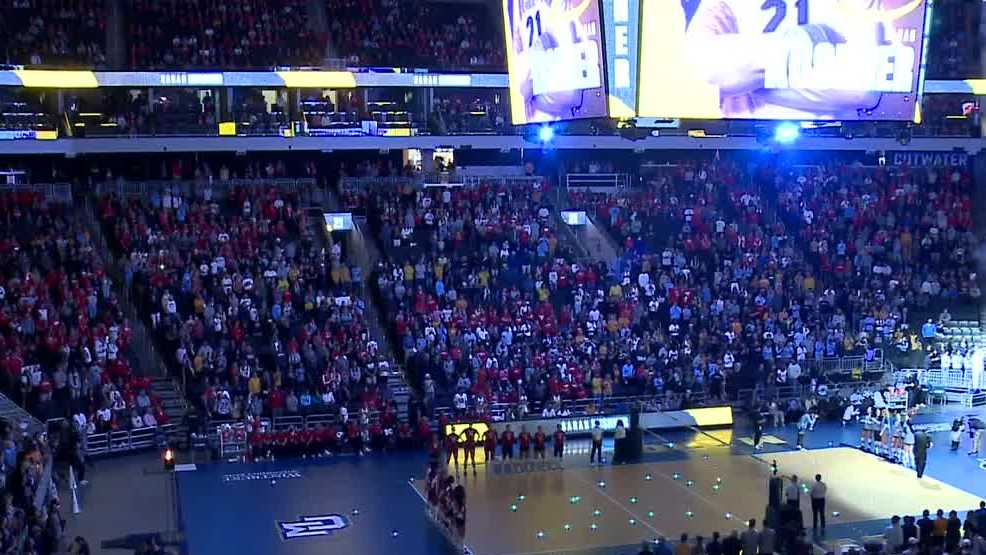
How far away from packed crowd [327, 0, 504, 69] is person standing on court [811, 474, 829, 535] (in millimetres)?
22103

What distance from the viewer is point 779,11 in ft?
71.0

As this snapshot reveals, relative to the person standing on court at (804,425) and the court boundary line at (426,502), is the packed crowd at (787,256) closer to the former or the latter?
the person standing on court at (804,425)

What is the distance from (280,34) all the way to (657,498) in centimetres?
2155

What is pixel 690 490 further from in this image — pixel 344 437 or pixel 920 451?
pixel 344 437

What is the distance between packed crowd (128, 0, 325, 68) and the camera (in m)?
37.2

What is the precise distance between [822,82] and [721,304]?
41.2 feet

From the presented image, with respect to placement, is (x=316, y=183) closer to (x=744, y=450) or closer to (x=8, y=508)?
(x=744, y=450)

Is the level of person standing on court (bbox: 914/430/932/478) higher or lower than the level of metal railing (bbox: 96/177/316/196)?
lower

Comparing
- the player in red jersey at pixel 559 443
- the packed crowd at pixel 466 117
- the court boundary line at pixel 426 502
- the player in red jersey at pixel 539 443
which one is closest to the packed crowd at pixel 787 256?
the packed crowd at pixel 466 117

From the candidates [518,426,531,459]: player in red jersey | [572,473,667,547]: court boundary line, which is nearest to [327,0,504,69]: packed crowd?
[518,426,531,459]: player in red jersey

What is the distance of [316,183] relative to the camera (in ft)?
123

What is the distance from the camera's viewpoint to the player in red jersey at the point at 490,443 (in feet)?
84.0

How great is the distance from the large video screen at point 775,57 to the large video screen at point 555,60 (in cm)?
43

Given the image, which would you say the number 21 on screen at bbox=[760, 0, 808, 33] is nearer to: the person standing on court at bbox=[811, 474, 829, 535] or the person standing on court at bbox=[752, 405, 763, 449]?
the person standing on court at bbox=[811, 474, 829, 535]
